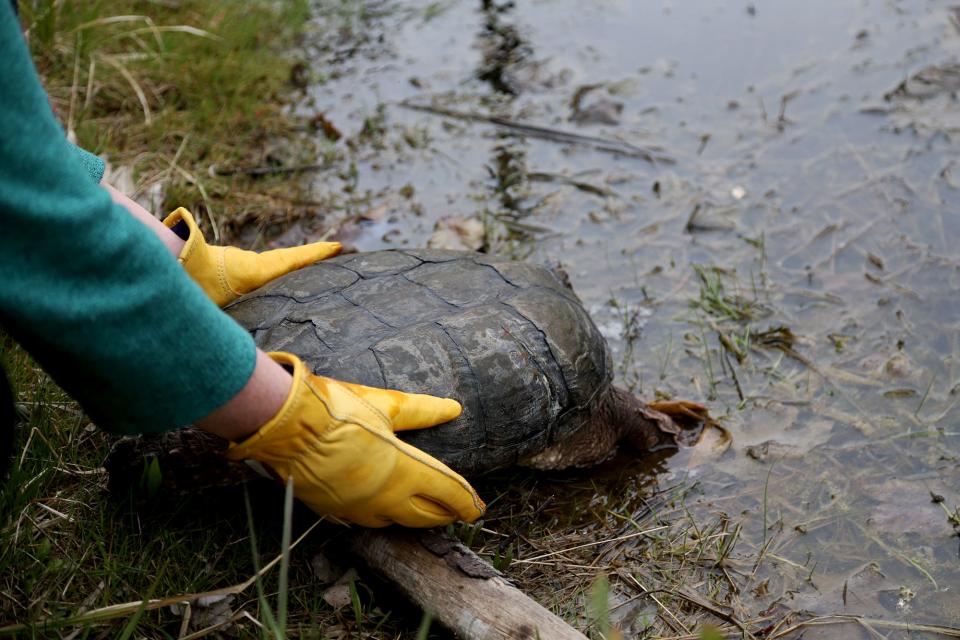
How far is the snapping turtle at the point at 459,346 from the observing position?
2158 millimetres

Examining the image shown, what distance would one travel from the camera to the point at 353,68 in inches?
202

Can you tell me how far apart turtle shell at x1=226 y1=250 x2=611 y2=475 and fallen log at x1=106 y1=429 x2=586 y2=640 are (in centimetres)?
25

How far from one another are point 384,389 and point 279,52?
12.2ft

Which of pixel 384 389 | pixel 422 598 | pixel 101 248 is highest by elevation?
pixel 101 248

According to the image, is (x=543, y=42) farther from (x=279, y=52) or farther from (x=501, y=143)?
(x=279, y=52)

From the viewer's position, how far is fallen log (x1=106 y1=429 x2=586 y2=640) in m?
1.87

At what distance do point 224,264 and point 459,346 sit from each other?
2.42ft

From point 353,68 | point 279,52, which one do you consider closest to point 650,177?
point 353,68

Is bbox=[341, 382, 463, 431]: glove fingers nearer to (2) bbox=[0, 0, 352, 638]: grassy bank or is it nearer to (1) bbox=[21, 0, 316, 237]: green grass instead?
(2) bbox=[0, 0, 352, 638]: grassy bank

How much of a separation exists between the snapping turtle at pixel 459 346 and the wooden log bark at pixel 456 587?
234mm

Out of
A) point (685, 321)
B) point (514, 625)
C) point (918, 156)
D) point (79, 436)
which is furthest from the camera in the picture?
point (918, 156)

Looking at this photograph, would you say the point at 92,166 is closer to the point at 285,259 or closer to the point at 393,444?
the point at 285,259

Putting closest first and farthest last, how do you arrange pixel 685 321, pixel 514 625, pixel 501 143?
pixel 514 625 < pixel 685 321 < pixel 501 143

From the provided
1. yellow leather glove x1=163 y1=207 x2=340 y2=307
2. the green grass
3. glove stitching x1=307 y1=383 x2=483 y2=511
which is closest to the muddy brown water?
the green grass
